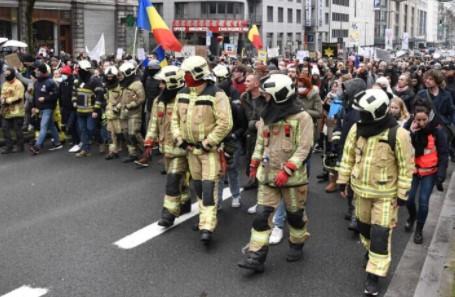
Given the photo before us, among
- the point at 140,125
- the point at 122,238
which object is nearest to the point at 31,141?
the point at 140,125

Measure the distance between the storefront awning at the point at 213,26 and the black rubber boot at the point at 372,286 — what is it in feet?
209

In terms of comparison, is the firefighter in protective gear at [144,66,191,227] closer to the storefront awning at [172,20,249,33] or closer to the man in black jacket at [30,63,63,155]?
the man in black jacket at [30,63,63,155]

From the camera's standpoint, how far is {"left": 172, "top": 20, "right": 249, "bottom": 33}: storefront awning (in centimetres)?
6794

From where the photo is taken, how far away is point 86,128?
39.4ft

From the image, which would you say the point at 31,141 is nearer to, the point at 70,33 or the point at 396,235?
the point at 396,235

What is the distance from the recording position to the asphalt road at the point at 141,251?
5.64 metres

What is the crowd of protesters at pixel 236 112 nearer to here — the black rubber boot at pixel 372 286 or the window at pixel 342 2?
the black rubber boot at pixel 372 286

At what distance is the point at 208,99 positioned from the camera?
6.78 meters

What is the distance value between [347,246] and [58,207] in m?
3.99

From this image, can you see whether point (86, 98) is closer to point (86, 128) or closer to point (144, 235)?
point (86, 128)

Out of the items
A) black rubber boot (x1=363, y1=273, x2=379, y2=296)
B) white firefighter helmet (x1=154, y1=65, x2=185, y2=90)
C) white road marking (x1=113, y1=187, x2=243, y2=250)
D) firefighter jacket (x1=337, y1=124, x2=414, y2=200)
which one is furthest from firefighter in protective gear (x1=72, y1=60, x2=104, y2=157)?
black rubber boot (x1=363, y1=273, x2=379, y2=296)

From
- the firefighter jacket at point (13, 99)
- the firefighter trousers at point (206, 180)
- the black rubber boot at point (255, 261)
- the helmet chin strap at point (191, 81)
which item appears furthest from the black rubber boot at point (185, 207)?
the firefighter jacket at point (13, 99)

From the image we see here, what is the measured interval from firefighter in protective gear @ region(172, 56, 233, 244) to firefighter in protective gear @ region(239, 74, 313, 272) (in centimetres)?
77

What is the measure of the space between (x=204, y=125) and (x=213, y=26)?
2475 inches
